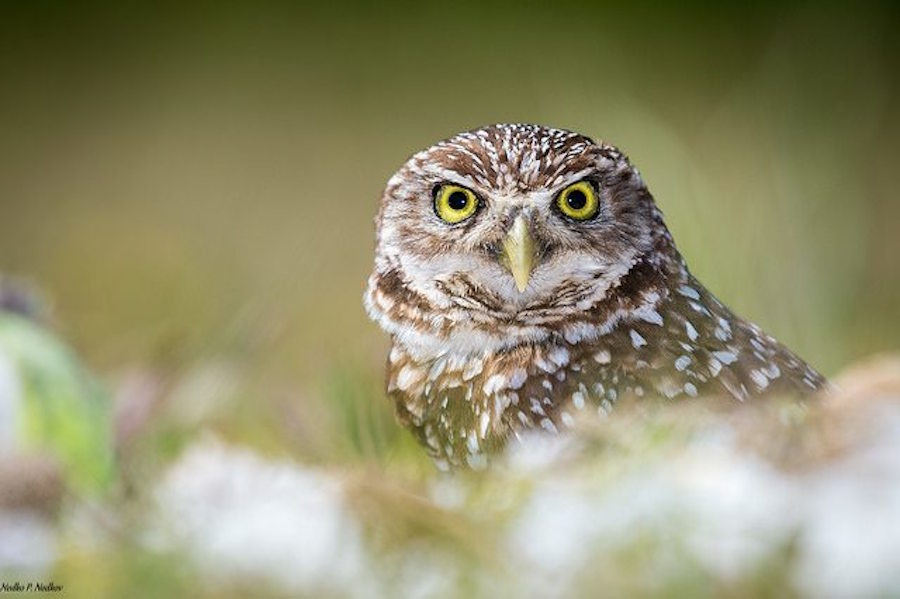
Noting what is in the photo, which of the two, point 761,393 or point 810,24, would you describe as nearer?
point 761,393

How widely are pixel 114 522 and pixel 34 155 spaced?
3791 mm

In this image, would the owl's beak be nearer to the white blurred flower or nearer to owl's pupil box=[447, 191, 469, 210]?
owl's pupil box=[447, 191, 469, 210]

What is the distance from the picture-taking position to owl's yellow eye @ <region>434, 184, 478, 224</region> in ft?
4.13

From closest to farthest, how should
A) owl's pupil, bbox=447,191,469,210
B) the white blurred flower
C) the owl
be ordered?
the white blurred flower, the owl, owl's pupil, bbox=447,191,469,210

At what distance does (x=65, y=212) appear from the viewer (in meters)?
3.71

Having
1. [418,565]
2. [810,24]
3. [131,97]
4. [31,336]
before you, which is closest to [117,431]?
[31,336]

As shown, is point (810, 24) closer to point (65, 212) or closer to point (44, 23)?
point (65, 212)

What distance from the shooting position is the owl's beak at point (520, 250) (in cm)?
118

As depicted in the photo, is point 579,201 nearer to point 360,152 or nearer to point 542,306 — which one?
point 542,306

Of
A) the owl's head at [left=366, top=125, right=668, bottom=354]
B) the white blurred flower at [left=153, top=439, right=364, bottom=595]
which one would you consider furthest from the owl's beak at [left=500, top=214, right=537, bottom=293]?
the white blurred flower at [left=153, top=439, right=364, bottom=595]

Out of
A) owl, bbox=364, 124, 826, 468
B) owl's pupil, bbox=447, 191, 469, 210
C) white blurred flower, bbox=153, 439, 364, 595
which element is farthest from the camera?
owl's pupil, bbox=447, 191, 469, 210

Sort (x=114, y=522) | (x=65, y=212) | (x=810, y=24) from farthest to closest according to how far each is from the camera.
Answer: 1. (x=65, y=212)
2. (x=810, y=24)
3. (x=114, y=522)

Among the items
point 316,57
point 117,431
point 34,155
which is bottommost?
point 117,431

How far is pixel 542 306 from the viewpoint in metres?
1.23
